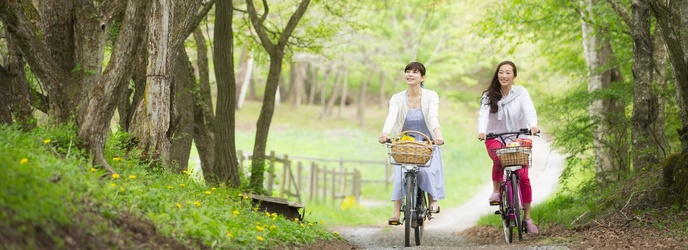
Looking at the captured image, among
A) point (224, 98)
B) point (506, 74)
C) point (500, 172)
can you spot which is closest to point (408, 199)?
point (500, 172)

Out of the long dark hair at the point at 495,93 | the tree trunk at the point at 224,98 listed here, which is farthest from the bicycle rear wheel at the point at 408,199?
the tree trunk at the point at 224,98

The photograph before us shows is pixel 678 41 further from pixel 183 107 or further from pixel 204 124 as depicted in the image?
pixel 204 124

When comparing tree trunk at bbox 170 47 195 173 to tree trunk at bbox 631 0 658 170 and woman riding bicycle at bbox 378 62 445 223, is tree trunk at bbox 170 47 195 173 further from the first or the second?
tree trunk at bbox 631 0 658 170

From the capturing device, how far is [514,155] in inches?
323

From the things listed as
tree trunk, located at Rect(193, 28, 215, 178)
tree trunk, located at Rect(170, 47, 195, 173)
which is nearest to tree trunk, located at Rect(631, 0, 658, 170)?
tree trunk, located at Rect(170, 47, 195, 173)

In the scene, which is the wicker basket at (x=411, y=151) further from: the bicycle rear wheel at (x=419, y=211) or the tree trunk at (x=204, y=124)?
the tree trunk at (x=204, y=124)

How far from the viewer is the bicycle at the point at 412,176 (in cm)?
816

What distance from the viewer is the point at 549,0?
14875 mm

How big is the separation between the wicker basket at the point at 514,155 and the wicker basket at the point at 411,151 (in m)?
0.73

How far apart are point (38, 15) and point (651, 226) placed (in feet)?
22.0

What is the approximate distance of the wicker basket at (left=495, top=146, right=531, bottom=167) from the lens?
8164mm

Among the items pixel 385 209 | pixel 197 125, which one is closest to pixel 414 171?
pixel 197 125

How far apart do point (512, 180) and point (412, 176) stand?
3.57ft

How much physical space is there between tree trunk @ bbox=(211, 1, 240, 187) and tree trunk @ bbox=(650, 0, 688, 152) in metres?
5.96
